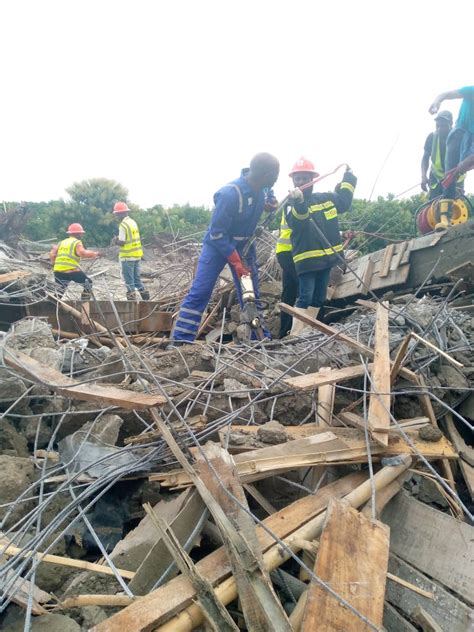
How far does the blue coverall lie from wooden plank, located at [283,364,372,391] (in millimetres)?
2170

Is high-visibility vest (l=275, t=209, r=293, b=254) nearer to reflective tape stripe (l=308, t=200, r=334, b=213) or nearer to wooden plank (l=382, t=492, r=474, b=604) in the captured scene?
reflective tape stripe (l=308, t=200, r=334, b=213)

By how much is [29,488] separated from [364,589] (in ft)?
5.66

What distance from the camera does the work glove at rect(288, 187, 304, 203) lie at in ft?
17.0

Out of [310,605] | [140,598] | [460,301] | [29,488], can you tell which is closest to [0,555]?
[29,488]

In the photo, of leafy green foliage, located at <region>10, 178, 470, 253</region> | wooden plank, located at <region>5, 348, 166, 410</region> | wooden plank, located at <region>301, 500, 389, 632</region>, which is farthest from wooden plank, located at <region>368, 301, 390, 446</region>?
leafy green foliage, located at <region>10, 178, 470, 253</region>

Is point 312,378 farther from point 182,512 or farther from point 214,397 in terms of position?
point 182,512

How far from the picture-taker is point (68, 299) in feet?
20.7

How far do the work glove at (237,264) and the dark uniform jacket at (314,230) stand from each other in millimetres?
642

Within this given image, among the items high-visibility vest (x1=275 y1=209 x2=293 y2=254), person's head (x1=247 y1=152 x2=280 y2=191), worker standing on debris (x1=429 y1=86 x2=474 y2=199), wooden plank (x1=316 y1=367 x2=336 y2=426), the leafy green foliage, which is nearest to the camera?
wooden plank (x1=316 y1=367 x2=336 y2=426)

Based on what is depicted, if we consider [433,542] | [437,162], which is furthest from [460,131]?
[433,542]

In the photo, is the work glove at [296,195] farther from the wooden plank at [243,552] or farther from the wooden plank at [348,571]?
the wooden plank at [348,571]

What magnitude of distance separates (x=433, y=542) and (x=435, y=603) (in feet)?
1.15

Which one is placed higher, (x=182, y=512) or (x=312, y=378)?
(x=312, y=378)

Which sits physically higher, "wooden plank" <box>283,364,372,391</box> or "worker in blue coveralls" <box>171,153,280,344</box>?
"worker in blue coveralls" <box>171,153,280,344</box>
